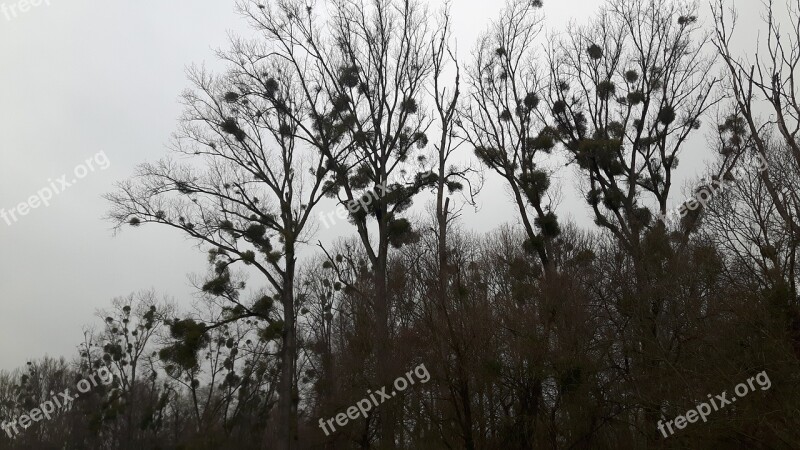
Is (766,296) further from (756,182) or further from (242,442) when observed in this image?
(242,442)

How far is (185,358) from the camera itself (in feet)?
46.2

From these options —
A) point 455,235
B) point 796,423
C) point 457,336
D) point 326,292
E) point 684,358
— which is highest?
point 326,292

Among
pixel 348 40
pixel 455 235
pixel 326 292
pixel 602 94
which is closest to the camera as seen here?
pixel 348 40

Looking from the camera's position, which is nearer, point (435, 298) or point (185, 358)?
point (435, 298)

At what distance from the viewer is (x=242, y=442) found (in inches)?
1193

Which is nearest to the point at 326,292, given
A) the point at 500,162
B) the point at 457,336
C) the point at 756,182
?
the point at 500,162

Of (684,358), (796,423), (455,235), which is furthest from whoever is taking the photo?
(455,235)

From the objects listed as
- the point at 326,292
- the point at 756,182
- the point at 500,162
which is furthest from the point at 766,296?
the point at 326,292

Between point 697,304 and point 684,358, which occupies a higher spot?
→ point 697,304

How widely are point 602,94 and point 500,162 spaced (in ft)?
12.6

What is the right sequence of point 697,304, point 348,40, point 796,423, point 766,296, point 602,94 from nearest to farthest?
point 796,423, point 766,296, point 697,304, point 348,40, point 602,94

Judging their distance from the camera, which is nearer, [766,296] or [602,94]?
[766,296]

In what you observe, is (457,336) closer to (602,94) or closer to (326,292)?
(602,94)

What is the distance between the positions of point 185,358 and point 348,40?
931 cm
